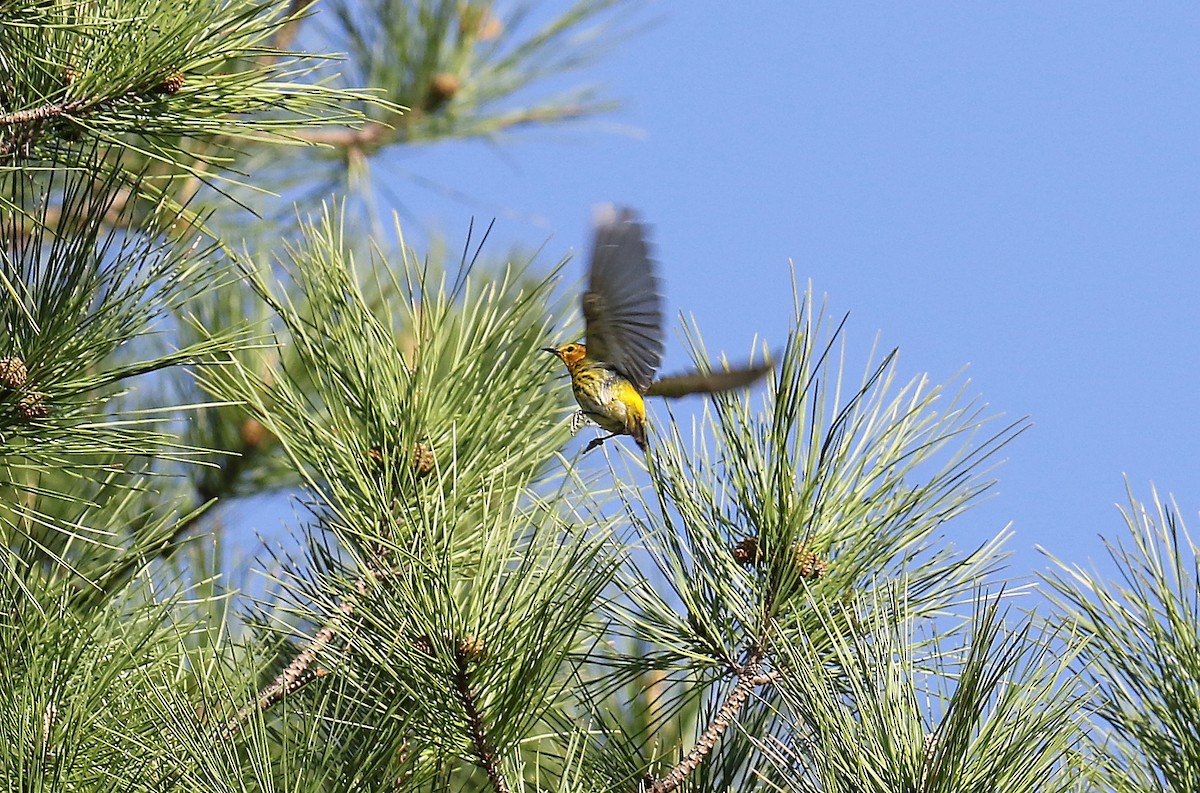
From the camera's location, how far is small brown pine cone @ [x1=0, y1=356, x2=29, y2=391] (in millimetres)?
1197

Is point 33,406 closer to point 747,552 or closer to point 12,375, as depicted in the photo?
point 12,375

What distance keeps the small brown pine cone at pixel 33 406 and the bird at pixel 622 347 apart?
0.54 metres

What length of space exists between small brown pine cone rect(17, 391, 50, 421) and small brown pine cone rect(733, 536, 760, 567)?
2.06ft

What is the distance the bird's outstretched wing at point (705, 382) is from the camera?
133 cm

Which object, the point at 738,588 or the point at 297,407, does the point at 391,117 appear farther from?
the point at 738,588

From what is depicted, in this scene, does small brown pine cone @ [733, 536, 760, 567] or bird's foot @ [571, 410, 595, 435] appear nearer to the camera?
small brown pine cone @ [733, 536, 760, 567]

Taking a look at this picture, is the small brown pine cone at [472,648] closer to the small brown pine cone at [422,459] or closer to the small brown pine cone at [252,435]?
the small brown pine cone at [422,459]

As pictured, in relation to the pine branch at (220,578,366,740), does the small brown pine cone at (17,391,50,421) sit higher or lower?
higher

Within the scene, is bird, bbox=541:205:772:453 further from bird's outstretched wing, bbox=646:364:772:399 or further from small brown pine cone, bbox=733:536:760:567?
small brown pine cone, bbox=733:536:760:567

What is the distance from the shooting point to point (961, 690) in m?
1.03

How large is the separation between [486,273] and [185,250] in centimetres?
124

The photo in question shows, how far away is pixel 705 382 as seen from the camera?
4.50 ft

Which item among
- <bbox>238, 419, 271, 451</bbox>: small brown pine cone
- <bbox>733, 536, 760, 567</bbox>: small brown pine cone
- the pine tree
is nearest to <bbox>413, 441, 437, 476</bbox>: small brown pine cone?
the pine tree

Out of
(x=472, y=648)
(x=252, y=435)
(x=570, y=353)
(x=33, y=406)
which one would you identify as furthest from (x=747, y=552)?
(x=252, y=435)
